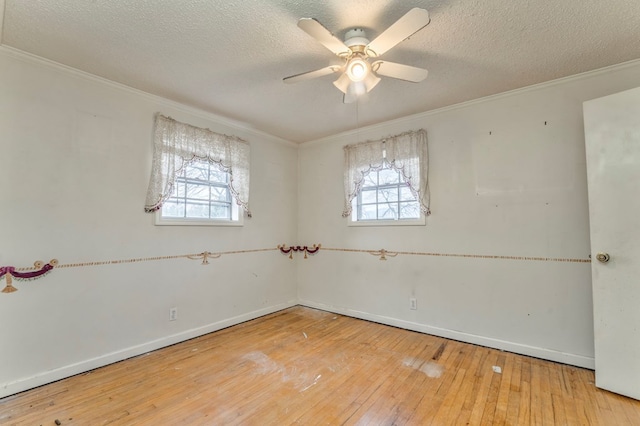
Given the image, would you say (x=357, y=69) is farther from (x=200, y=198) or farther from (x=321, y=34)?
(x=200, y=198)

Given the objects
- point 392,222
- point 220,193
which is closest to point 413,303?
point 392,222

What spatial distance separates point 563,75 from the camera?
99.7 inches

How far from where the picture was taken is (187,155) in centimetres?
314

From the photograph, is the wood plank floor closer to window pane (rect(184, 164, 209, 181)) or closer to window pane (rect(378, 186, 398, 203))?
window pane (rect(378, 186, 398, 203))

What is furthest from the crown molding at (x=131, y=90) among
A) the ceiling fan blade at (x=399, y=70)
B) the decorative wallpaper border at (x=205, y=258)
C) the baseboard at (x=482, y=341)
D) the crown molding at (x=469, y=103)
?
the baseboard at (x=482, y=341)

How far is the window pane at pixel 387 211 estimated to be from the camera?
361cm

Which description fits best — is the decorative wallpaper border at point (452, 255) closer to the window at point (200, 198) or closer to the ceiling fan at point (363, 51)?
the window at point (200, 198)

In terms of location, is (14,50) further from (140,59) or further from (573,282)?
(573,282)

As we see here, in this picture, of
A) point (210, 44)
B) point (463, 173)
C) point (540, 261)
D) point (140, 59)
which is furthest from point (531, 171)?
point (140, 59)

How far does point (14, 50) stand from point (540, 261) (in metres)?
4.63

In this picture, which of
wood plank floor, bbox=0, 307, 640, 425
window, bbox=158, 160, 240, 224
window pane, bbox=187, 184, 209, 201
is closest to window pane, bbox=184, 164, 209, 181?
window, bbox=158, 160, 240, 224

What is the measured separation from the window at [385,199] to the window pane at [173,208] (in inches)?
83.7

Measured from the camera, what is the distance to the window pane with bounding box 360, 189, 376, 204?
3.81m

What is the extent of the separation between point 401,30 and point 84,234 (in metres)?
2.87
